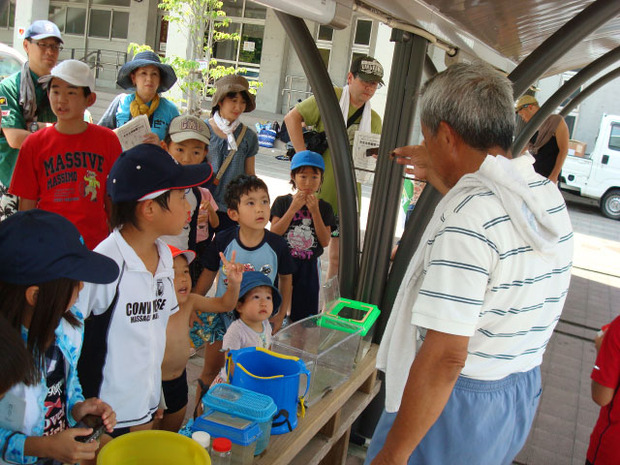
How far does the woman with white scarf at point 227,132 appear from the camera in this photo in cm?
426

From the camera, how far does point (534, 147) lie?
24.3 ft

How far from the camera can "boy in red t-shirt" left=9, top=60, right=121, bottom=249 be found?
3.15 m

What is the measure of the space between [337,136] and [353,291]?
0.97m

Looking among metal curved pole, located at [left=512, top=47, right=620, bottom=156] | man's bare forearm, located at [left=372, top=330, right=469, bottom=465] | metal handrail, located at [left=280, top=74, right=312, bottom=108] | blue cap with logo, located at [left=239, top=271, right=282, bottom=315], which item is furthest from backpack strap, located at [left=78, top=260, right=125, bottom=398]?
metal handrail, located at [left=280, top=74, right=312, bottom=108]

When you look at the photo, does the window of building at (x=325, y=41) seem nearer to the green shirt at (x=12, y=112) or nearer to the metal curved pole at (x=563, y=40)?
the green shirt at (x=12, y=112)

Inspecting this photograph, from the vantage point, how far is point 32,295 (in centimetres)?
154

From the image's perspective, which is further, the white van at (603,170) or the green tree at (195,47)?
the white van at (603,170)

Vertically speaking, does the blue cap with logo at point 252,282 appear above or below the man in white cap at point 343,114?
below

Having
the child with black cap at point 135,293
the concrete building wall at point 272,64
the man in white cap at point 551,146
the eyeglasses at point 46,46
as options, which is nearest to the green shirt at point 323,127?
the eyeglasses at point 46,46

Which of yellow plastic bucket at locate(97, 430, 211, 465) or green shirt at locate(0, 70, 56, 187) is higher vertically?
green shirt at locate(0, 70, 56, 187)

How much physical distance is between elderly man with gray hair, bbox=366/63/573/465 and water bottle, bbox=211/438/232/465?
49cm

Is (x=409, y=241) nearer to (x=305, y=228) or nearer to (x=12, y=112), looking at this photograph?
(x=305, y=228)

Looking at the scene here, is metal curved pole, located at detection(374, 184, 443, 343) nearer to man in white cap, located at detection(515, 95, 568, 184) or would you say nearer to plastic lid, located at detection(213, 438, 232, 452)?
plastic lid, located at detection(213, 438, 232, 452)

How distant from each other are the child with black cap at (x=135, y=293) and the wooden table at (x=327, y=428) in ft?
1.67
